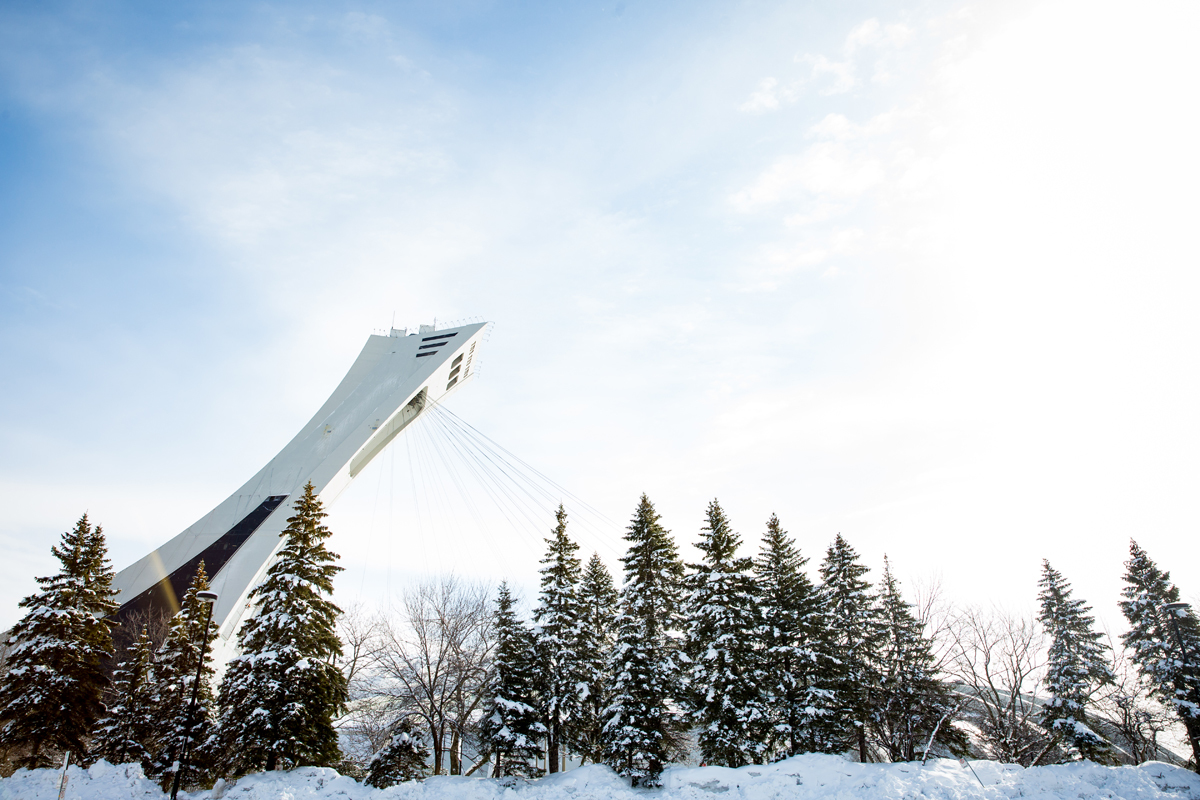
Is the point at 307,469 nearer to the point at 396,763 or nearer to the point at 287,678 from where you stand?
the point at 287,678

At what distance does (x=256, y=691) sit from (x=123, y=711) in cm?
982

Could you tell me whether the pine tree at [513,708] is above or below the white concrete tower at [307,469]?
below

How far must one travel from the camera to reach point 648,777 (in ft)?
63.7

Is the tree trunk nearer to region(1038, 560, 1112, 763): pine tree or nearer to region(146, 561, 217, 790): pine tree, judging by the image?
region(146, 561, 217, 790): pine tree

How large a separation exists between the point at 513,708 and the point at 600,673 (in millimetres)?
3853

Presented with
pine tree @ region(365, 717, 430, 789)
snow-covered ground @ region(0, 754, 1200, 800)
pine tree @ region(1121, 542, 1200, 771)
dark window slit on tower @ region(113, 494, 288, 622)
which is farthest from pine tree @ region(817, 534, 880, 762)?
dark window slit on tower @ region(113, 494, 288, 622)

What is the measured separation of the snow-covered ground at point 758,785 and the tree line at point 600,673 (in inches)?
47.4

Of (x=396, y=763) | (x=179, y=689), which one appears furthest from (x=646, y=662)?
(x=179, y=689)

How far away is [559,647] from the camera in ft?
78.4

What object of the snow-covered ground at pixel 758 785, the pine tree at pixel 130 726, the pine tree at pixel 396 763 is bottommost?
the snow-covered ground at pixel 758 785

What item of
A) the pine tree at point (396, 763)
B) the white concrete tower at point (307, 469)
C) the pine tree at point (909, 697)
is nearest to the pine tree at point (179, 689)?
the pine tree at point (396, 763)

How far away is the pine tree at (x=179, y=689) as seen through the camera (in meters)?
21.7

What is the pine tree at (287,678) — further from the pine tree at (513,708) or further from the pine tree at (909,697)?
the pine tree at (909,697)

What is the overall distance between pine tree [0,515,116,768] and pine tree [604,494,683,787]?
62.7 ft
